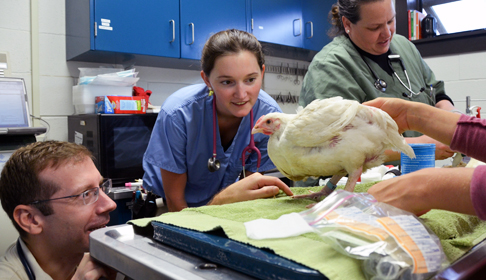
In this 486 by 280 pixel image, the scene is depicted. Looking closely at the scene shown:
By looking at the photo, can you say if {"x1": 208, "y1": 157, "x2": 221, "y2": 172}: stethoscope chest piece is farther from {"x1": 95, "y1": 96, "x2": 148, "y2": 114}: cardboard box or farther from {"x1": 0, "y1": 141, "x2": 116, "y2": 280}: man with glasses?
{"x1": 95, "y1": 96, "x2": 148, "y2": 114}: cardboard box

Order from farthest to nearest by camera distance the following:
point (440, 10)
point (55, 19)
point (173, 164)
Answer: point (440, 10)
point (55, 19)
point (173, 164)

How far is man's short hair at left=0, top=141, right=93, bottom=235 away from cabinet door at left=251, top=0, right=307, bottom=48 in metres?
2.44

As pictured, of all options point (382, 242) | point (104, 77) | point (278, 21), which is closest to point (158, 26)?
point (104, 77)

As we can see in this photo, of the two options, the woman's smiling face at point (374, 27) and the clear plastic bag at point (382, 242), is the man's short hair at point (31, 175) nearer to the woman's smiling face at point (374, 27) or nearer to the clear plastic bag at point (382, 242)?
the clear plastic bag at point (382, 242)

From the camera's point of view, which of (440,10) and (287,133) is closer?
(287,133)

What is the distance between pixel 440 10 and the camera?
3328 millimetres

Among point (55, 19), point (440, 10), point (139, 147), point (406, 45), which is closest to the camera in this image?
point (406, 45)

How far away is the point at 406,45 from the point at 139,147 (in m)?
1.61

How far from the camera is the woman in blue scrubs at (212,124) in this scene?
4.41 ft

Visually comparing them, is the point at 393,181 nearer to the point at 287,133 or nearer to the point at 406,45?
the point at 287,133

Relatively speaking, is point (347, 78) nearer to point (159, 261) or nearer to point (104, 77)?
point (159, 261)

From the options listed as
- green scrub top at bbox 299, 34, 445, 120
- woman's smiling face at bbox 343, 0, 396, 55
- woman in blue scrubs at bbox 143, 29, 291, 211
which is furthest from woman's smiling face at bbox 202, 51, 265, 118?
woman's smiling face at bbox 343, 0, 396, 55

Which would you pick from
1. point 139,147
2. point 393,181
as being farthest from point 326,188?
point 139,147

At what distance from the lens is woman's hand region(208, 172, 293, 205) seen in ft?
3.30
